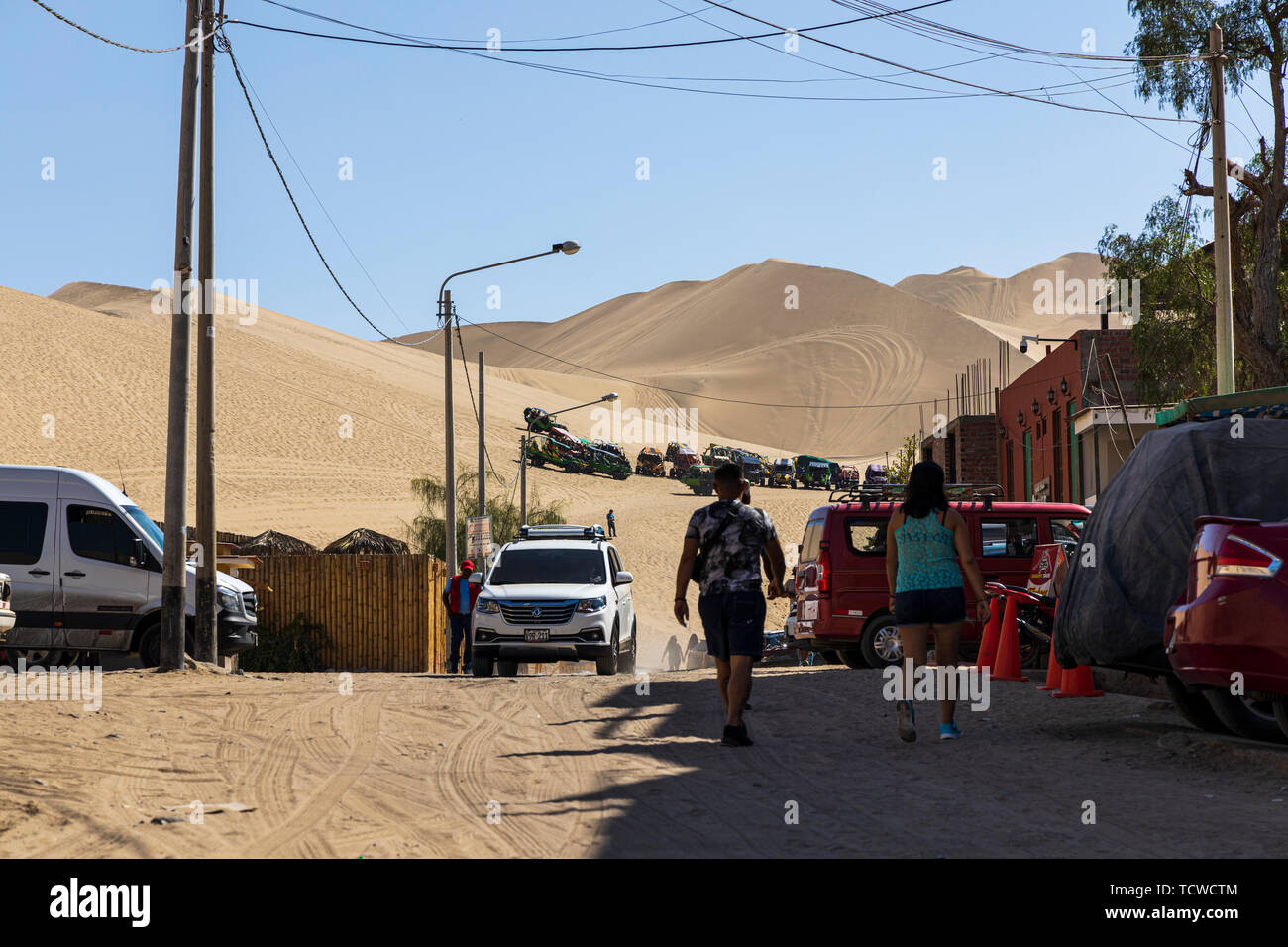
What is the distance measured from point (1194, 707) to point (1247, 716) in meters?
0.73

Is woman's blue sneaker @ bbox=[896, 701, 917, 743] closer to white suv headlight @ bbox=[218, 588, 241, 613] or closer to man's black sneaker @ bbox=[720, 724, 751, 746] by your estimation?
man's black sneaker @ bbox=[720, 724, 751, 746]

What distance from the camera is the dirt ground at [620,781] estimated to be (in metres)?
6.74

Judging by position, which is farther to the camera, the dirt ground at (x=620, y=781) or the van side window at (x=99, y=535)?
the van side window at (x=99, y=535)

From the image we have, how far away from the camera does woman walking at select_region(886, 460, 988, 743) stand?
33.9 feet

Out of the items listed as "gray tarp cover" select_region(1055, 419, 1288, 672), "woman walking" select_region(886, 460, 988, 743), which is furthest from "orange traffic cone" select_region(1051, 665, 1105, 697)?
"woman walking" select_region(886, 460, 988, 743)

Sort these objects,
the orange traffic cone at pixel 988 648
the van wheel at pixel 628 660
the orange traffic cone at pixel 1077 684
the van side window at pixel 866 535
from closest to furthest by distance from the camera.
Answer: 1. the orange traffic cone at pixel 1077 684
2. the orange traffic cone at pixel 988 648
3. the van side window at pixel 866 535
4. the van wheel at pixel 628 660

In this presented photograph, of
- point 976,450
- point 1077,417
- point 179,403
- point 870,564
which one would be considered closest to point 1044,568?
point 870,564

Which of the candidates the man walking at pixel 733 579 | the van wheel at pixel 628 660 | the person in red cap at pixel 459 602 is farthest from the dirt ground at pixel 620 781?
the person in red cap at pixel 459 602

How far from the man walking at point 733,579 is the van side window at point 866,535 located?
7381mm

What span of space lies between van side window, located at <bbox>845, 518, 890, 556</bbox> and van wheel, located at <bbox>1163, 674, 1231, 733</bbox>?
24.2 feet

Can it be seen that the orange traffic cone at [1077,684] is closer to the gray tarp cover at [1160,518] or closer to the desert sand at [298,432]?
the gray tarp cover at [1160,518]

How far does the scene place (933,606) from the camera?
10.3m

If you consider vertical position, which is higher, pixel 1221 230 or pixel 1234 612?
pixel 1221 230

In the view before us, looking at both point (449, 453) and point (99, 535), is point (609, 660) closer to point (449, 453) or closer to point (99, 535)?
point (99, 535)
